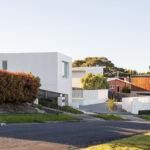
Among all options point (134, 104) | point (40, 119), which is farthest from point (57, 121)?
point (134, 104)

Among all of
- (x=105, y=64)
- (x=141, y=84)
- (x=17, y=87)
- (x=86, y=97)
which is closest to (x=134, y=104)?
(x=86, y=97)

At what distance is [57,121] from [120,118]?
856cm

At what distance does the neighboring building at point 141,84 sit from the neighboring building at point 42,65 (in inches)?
1082

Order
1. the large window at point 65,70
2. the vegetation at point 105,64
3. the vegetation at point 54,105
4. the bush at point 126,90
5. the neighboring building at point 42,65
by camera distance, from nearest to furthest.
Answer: the vegetation at point 54,105
the neighboring building at point 42,65
the large window at point 65,70
the bush at point 126,90
the vegetation at point 105,64

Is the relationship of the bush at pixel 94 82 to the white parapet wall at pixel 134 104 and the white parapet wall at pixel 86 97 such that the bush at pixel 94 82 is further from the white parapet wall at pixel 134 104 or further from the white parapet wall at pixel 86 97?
the white parapet wall at pixel 134 104

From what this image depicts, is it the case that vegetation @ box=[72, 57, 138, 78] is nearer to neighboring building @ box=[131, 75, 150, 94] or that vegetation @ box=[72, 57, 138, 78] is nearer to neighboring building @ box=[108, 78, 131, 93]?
neighboring building @ box=[108, 78, 131, 93]

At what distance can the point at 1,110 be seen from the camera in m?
21.3

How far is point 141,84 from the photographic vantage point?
183 ft

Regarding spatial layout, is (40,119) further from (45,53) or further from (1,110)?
A: (45,53)

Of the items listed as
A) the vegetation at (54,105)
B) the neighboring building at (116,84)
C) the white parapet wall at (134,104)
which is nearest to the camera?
the vegetation at (54,105)

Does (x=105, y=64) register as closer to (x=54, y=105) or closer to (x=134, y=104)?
(x=134, y=104)

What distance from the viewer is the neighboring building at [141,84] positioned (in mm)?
55062

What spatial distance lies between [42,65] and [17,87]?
7.99 m

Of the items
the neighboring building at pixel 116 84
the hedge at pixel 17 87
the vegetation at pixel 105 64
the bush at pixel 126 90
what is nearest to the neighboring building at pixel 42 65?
the hedge at pixel 17 87
